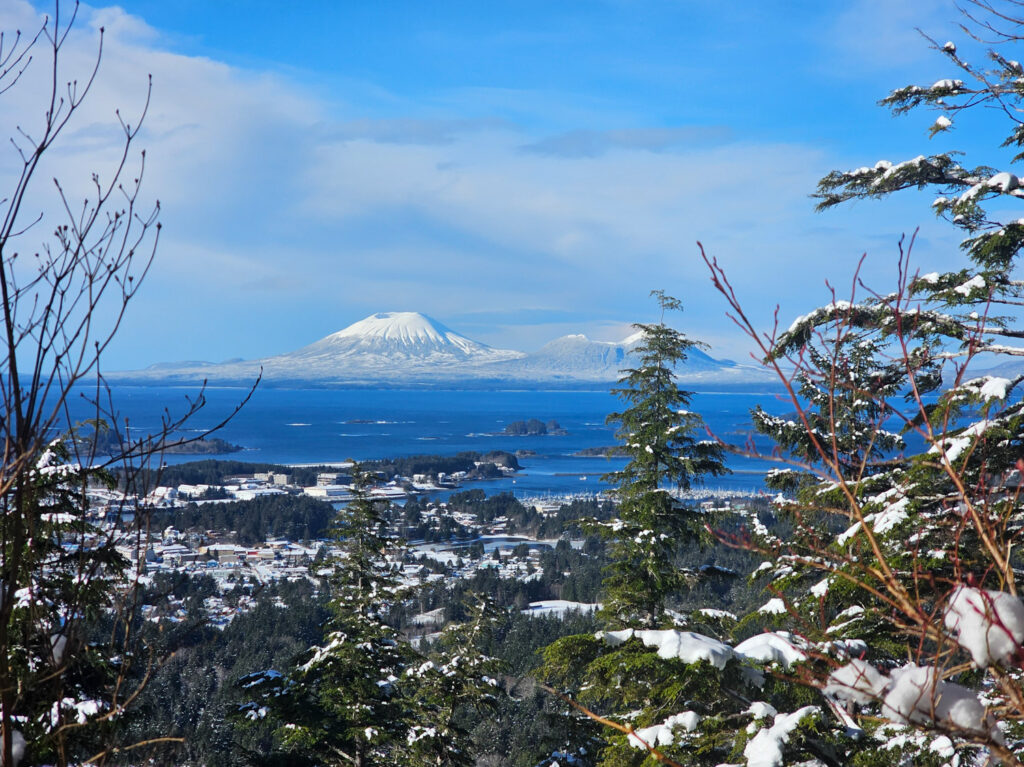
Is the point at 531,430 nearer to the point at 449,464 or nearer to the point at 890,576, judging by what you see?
the point at 449,464

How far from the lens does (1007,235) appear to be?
5.33 m

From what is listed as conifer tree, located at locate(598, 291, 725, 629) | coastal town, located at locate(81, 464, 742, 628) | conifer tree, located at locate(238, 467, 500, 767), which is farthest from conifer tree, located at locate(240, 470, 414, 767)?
coastal town, located at locate(81, 464, 742, 628)

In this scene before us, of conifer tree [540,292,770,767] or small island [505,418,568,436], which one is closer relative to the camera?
conifer tree [540,292,770,767]

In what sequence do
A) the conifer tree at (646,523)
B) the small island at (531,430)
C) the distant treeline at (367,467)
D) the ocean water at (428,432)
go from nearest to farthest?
1. the conifer tree at (646,523)
2. the distant treeline at (367,467)
3. the ocean water at (428,432)
4. the small island at (531,430)

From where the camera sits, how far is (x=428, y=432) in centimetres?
11756

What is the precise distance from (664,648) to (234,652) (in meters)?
28.4

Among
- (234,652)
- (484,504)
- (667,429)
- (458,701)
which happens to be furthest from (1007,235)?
→ (484,504)

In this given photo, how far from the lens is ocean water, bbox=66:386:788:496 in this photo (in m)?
74.0

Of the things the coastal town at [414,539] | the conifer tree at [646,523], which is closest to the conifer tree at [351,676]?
the conifer tree at [646,523]

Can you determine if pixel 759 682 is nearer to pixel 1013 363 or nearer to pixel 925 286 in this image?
pixel 925 286

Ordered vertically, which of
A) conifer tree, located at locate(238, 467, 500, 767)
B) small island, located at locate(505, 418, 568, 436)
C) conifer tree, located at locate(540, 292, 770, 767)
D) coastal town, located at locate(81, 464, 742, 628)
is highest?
conifer tree, located at locate(540, 292, 770, 767)

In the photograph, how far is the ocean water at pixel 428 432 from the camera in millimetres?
74000

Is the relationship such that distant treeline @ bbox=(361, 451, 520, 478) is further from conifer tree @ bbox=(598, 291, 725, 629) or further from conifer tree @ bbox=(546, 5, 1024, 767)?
conifer tree @ bbox=(546, 5, 1024, 767)

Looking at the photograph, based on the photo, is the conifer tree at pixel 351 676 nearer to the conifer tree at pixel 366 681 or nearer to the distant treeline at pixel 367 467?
the conifer tree at pixel 366 681
